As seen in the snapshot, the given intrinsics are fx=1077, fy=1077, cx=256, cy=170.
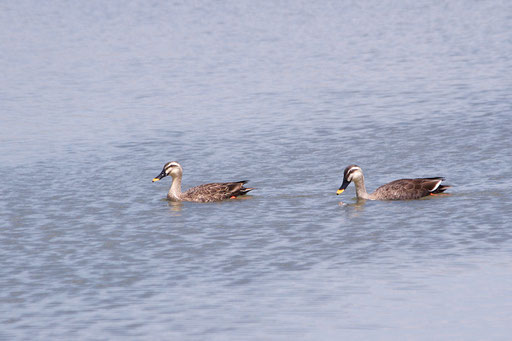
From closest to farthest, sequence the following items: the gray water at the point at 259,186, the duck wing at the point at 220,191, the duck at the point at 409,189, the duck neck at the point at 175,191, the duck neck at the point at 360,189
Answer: the gray water at the point at 259,186 → the duck at the point at 409,189 → the duck neck at the point at 360,189 → the duck wing at the point at 220,191 → the duck neck at the point at 175,191

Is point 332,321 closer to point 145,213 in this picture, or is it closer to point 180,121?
point 145,213

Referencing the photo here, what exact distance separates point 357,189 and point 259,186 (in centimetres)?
267

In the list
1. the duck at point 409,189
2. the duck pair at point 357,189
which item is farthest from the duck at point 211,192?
the duck at point 409,189

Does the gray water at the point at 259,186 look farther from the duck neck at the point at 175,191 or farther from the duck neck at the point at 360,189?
the duck neck at the point at 360,189

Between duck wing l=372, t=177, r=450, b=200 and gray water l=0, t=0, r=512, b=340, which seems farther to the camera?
duck wing l=372, t=177, r=450, b=200

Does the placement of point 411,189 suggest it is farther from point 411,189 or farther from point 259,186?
point 259,186

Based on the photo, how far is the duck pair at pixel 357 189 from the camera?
23453 mm

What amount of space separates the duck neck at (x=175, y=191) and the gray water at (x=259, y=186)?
1.40ft

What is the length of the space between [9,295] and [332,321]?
5.35 m

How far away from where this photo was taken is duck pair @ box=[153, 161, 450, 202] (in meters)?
23.5

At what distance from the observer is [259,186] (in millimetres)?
25578

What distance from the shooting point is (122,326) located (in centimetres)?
1507

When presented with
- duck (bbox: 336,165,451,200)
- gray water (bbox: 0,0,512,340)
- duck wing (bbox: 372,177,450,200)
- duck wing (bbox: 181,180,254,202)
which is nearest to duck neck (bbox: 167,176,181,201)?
gray water (bbox: 0,0,512,340)

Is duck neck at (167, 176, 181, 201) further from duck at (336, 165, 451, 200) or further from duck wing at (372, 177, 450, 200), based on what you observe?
duck wing at (372, 177, 450, 200)
